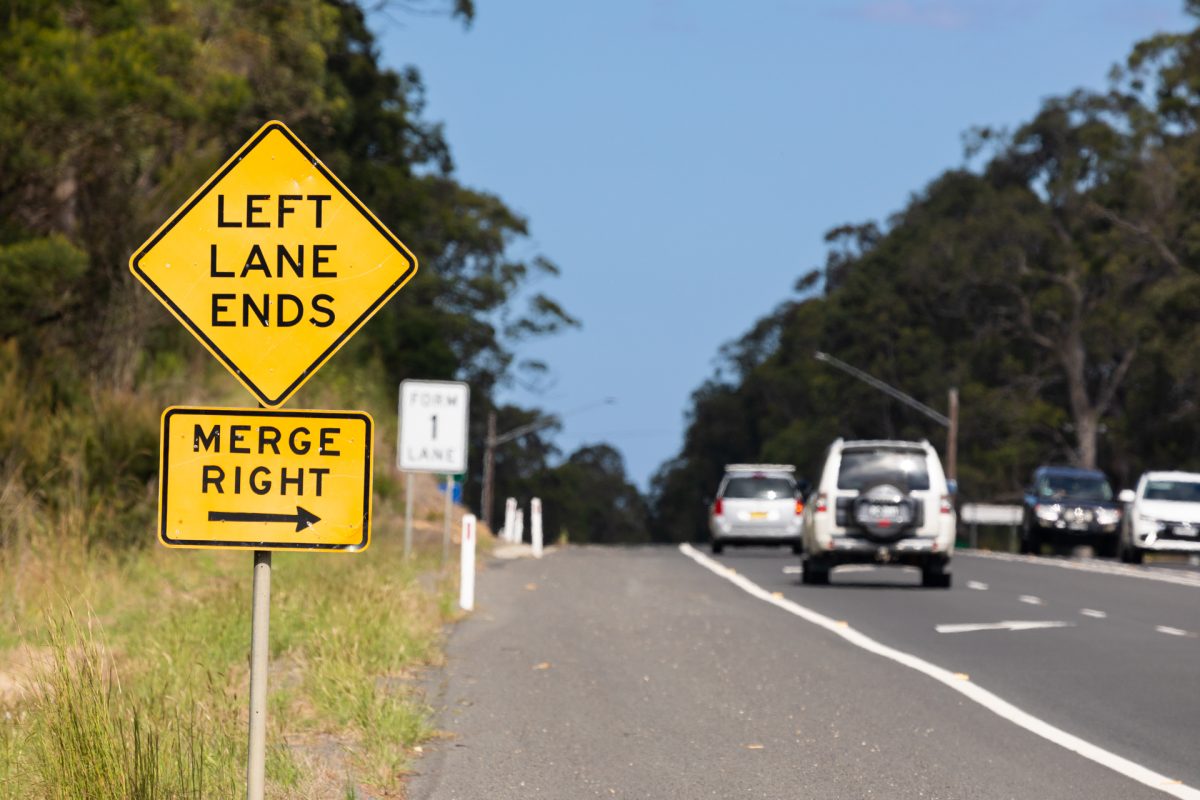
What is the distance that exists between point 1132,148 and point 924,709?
184 feet

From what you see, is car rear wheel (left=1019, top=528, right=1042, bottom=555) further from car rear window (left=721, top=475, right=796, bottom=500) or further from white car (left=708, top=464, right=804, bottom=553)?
car rear window (left=721, top=475, right=796, bottom=500)

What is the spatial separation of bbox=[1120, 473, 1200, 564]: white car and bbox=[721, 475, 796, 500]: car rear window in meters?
6.16

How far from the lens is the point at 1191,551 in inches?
1394

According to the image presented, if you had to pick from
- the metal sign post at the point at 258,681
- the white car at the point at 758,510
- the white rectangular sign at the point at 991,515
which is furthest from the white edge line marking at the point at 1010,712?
the white rectangular sign at the point at 991,515

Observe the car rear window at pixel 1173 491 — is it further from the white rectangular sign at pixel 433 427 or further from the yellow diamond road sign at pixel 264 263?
the yellow diamond road sign at pixel 264 263

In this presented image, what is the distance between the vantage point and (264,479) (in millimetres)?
6477

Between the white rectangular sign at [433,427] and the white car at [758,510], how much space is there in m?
14.3

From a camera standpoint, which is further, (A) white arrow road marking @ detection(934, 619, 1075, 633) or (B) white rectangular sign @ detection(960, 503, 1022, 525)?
(B) white rectangular sign @ detection(960, 503, 1022, 525)

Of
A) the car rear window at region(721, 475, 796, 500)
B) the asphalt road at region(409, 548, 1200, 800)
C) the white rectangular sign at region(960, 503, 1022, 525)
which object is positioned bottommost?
the asphalt road at region(409, 548, 1200, 800)

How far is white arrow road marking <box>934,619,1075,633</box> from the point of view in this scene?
1748cm

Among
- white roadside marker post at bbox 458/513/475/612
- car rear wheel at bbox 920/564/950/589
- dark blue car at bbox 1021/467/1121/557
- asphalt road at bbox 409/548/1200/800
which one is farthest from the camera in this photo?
dark blue car at bbox 1021/467/1121/557

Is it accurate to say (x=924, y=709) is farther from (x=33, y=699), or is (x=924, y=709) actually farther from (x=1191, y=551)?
(x=1191, y=551)

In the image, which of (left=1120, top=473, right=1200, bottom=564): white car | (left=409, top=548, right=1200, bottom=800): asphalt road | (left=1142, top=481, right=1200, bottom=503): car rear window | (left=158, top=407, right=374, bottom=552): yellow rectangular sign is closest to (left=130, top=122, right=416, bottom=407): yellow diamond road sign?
(left=158, top=407, right=374, bottom=552): yellow rectangular sign

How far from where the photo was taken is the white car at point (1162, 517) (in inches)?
1399
